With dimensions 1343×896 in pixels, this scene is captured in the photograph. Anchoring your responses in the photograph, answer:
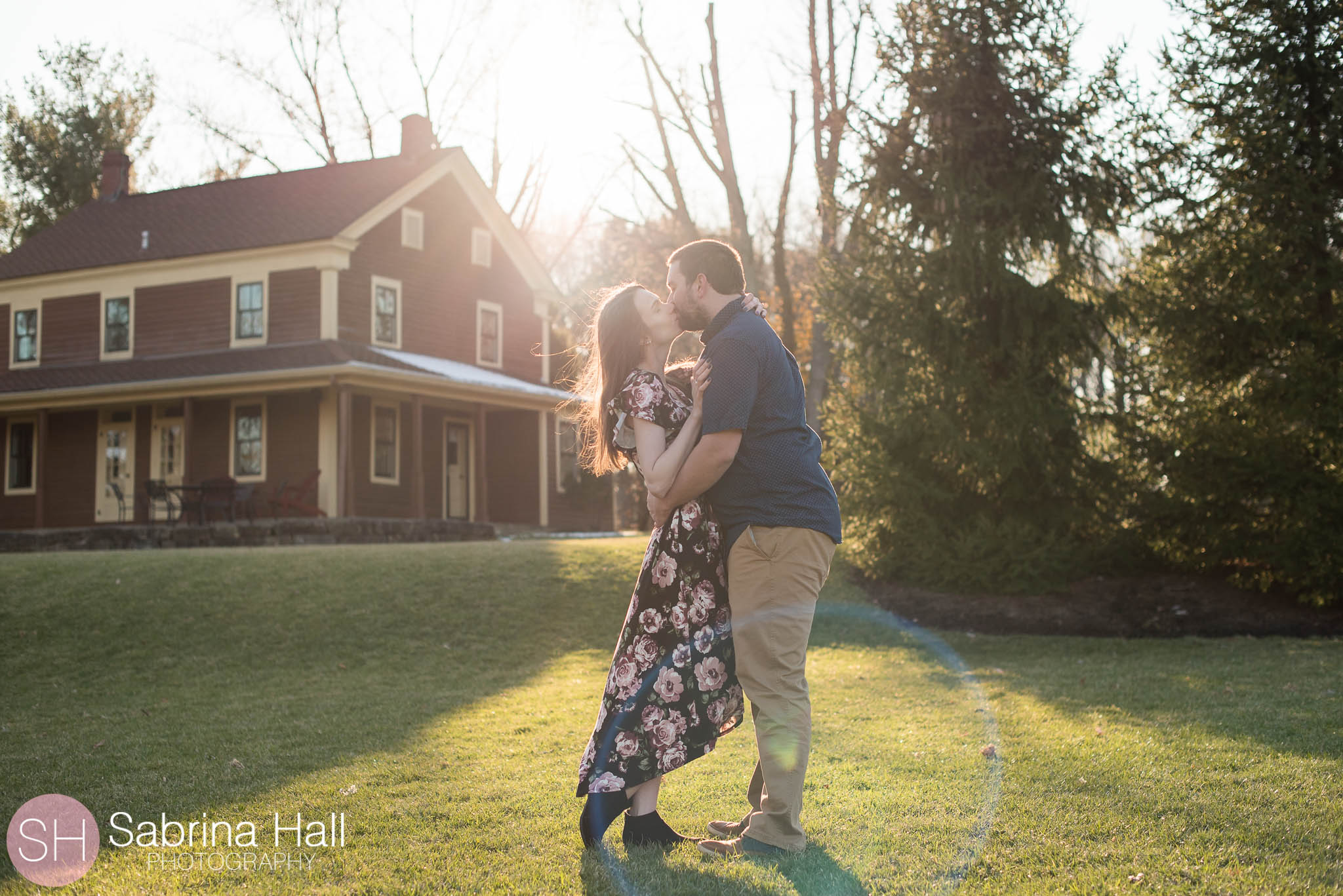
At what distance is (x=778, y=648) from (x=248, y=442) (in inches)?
795

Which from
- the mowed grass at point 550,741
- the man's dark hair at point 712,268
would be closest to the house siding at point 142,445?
the mowed grass at point 550,741

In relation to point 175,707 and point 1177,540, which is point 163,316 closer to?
point 175,707

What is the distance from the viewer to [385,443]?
22281 mm

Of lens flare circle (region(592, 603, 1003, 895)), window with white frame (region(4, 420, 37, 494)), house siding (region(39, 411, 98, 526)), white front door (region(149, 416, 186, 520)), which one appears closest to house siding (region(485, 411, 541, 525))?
white front door (region(149, 416, 186, 520))

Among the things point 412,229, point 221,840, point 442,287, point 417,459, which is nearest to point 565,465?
point 442,287

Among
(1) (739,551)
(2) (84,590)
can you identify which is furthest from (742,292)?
(2) (84,590)

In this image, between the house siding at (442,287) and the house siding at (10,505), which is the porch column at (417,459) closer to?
the house siding at (442,287)

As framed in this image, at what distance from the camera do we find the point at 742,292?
12.8ft

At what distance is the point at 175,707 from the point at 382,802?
3542 millimetres

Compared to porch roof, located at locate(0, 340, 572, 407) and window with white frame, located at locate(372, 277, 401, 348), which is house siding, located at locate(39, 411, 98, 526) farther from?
window with white frame, located at locate(372, 277, 401, 348)

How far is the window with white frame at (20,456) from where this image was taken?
24156 millimetres

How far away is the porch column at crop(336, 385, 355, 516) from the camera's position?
63.5 feet

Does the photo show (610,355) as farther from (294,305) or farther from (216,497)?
(294,305)

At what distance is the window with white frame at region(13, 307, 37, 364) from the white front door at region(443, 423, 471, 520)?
941cm
